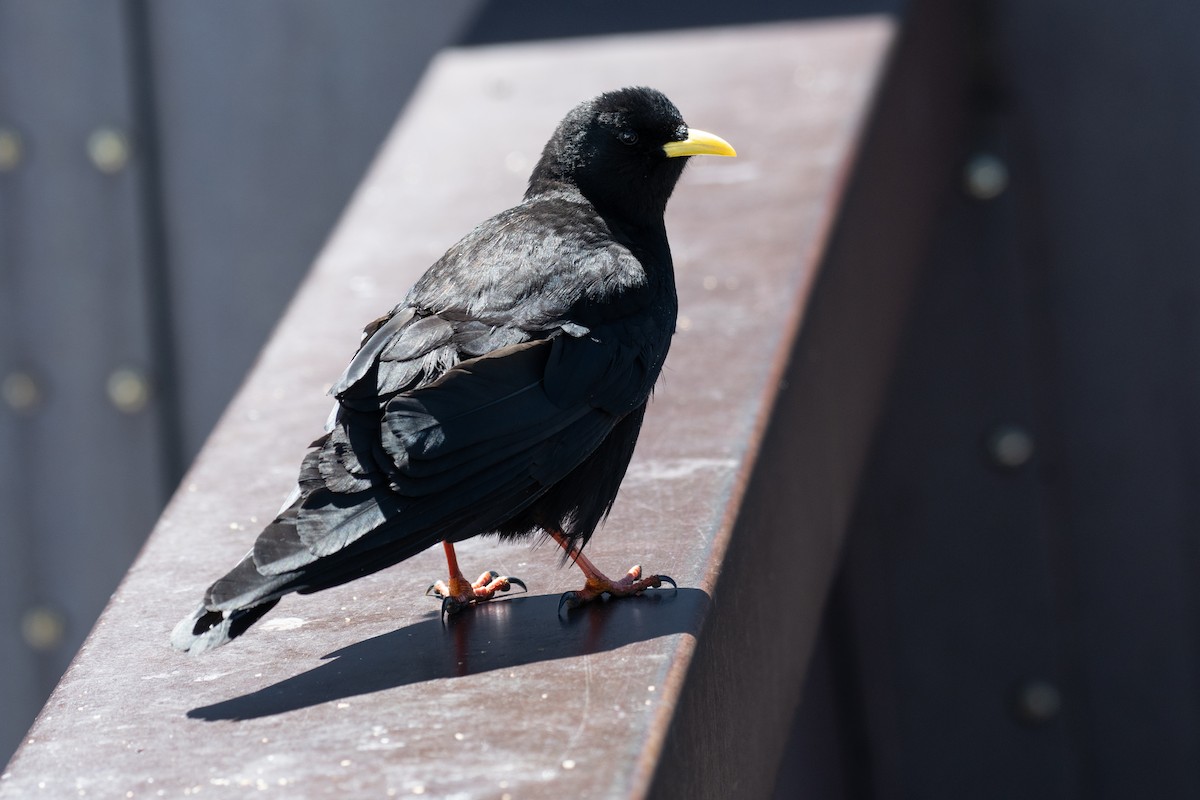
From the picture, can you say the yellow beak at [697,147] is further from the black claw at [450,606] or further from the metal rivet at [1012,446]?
the metal rivet at [1012,446]

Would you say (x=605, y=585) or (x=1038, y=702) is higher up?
(x=605, y=585)

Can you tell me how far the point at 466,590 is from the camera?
254 cm

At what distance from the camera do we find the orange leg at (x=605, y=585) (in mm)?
2467

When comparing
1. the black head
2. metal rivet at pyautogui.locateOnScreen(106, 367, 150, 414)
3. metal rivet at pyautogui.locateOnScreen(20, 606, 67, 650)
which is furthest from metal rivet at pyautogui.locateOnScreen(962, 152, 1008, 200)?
metal rivet at pyautogui.locateOnScreen(20, 606, 67, 650)

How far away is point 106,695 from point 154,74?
4.23 meters

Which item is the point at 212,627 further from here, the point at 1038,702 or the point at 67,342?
the point at 1038,702

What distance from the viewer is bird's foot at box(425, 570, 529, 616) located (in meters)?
2.51

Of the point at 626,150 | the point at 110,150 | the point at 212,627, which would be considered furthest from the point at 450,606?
the point at 110,150

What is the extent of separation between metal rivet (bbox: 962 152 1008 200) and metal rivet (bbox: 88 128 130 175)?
133 inches

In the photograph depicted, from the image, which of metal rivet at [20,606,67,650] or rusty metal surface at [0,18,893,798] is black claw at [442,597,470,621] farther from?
metal rivet at [20,606,67,650]

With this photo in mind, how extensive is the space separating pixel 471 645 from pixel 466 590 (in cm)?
20

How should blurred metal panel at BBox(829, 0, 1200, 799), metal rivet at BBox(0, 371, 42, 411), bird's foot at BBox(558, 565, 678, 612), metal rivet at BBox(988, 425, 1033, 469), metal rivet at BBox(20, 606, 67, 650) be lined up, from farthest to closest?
metal rivet at BBox(20, 606, 67, 650), metal rivet at BBox(0, 371, 42, 411), metal rivet at BBox(988, 425, 1033, 469), blurred metal panel at BBox(829, 0, 1200, 799), bird's foot at BBox(558, 565, 678, 612)

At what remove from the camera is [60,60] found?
590 centimetres

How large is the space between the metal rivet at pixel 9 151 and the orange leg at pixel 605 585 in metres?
4.28
